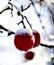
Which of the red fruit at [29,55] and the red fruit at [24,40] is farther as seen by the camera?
the red fruit at [29,55]

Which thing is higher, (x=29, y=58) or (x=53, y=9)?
(x=53, y=9)

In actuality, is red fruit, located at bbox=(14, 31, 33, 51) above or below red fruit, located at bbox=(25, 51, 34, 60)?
above

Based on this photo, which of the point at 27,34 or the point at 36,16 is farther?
the point at 36,16

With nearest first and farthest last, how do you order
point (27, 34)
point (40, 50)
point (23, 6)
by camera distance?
point (27, 34), point (40, 50), point (23, 6)

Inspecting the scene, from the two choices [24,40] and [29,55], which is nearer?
[24,40]

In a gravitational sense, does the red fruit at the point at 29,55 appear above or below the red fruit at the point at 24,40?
below

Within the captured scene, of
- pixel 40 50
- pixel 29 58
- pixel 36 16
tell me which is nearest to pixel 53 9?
pixel 36 16

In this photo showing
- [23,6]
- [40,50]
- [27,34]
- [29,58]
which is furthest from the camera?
[23,6]

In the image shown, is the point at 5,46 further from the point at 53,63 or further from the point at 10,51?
the point at 53,63

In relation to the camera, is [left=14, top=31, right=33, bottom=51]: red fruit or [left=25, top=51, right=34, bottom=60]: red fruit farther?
[left=25, top=51, right=34, bottom=60]: red fruit

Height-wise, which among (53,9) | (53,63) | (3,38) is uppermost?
(53,9)
